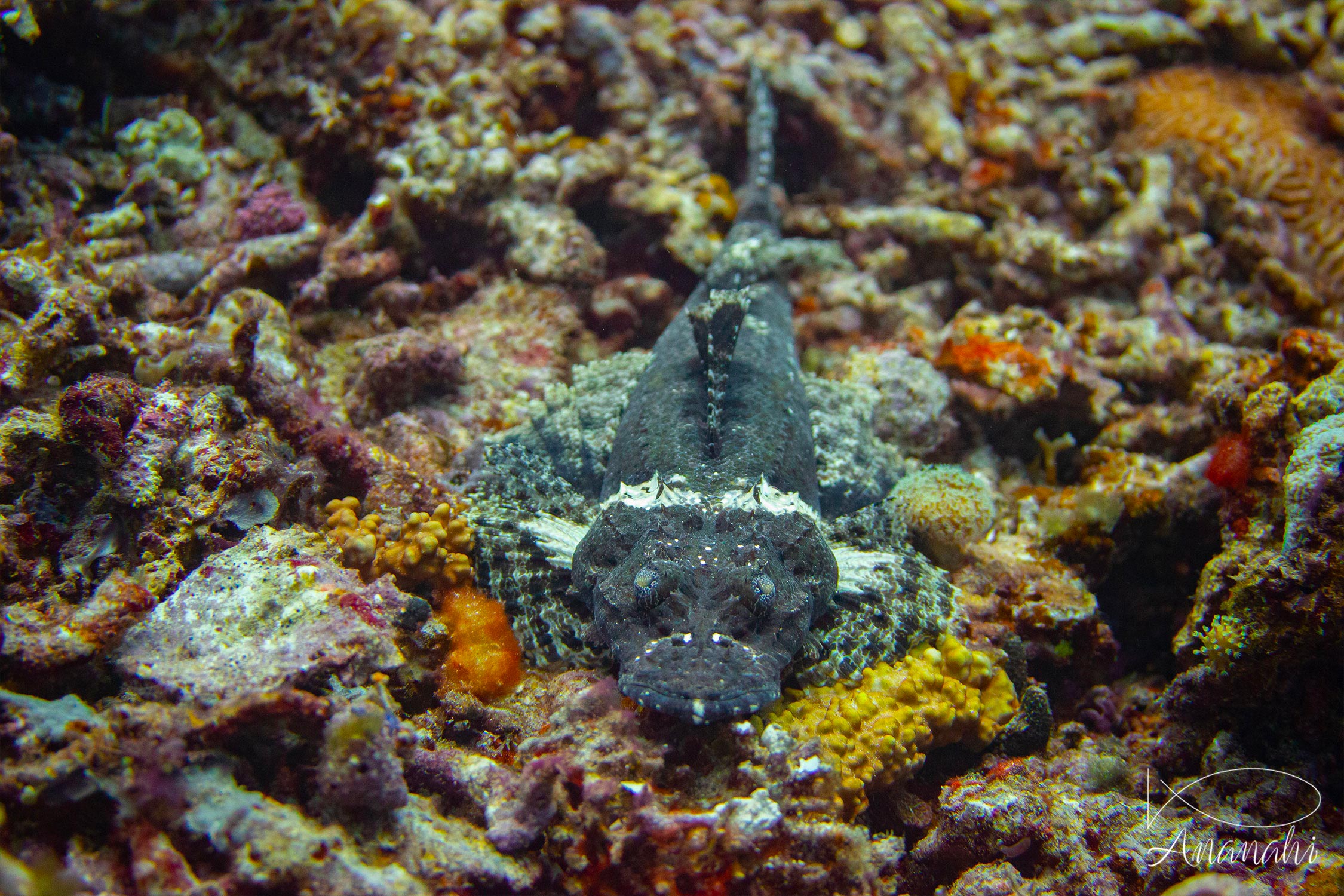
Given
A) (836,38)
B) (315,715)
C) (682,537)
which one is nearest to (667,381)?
(682,537)

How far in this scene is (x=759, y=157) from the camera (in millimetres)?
6379

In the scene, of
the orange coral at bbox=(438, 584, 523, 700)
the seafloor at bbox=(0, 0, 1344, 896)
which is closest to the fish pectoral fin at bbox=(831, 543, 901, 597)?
the seafloor at bbox=(0, 0, 1344, 896)

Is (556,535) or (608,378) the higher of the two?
(608,378)

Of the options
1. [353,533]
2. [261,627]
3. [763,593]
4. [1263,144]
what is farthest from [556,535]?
[1263,144]

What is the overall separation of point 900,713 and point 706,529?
4.20 ft

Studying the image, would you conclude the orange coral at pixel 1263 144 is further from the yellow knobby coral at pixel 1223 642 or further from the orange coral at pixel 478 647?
the orange coral at pixel 478 647

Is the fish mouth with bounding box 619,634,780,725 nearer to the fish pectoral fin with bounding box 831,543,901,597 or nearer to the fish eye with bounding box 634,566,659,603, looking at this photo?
the fish eye with bounding box 634,566,659,603

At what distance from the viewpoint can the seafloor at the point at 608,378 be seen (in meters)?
2.55

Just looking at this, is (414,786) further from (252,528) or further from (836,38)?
(836,38)

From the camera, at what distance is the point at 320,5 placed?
5598 mm

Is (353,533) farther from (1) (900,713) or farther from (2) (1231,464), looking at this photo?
(2) (1231,464)

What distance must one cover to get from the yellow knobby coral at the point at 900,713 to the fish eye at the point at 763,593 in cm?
51

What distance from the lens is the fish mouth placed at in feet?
8.88

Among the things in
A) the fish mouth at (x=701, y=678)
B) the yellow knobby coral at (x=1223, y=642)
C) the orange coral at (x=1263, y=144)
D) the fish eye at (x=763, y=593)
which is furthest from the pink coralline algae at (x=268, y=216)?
the orange coral at (x=1263, y=144)
